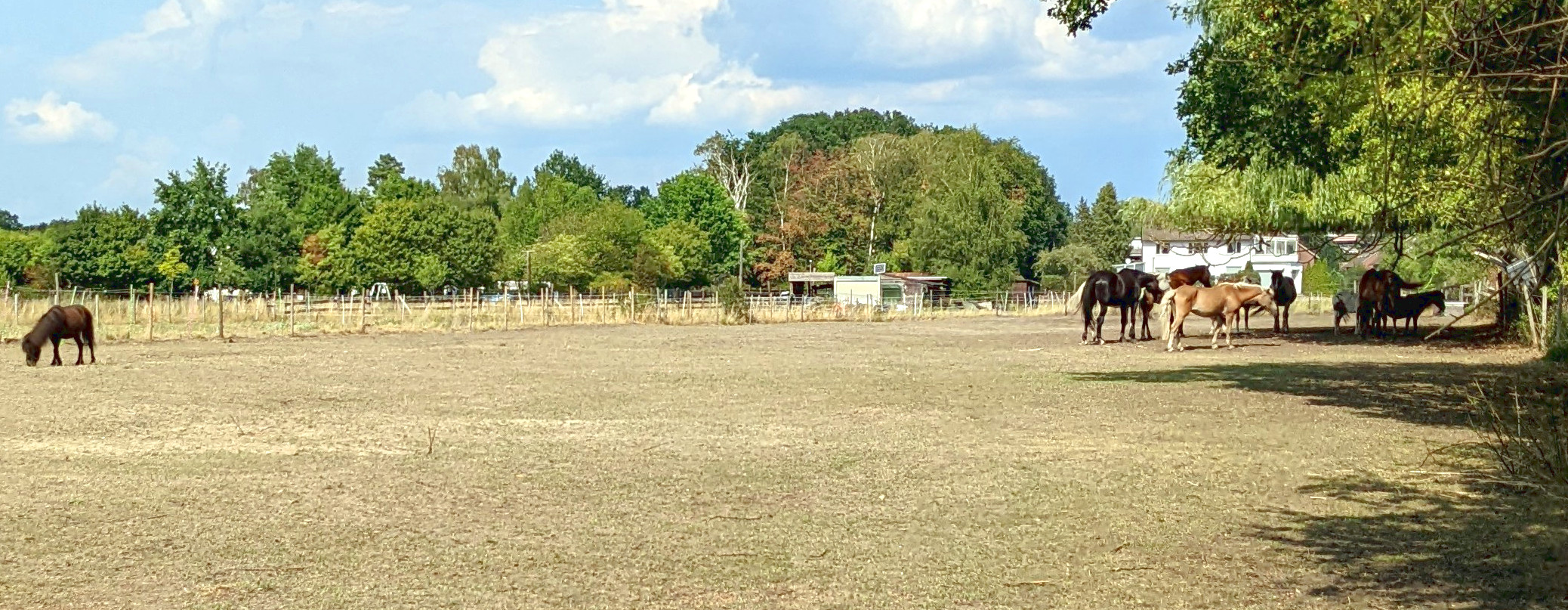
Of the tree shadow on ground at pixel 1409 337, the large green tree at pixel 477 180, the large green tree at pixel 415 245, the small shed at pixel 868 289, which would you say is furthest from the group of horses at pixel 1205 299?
the large green tree at pixel 477 180

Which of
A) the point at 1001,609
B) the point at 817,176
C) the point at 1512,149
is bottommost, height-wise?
the point at 1001,609

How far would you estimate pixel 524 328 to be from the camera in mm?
43250

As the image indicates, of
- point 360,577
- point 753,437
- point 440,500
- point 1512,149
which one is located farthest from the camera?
point 753,437

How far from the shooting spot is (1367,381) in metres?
19.7

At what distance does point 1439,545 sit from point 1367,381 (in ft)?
Answer: 42.2

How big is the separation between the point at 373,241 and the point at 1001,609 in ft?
225

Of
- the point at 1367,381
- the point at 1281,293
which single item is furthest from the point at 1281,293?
the point at 1367,381

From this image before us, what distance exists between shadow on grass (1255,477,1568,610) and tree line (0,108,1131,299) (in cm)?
6381

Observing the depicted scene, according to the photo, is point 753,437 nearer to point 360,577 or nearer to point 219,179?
point 360,577

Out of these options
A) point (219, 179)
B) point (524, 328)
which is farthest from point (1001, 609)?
point (219, 179)

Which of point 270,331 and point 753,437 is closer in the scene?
point 753,437

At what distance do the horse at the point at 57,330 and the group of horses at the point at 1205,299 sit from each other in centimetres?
1901

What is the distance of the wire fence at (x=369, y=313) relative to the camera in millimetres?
37062

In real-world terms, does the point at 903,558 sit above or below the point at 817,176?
below
